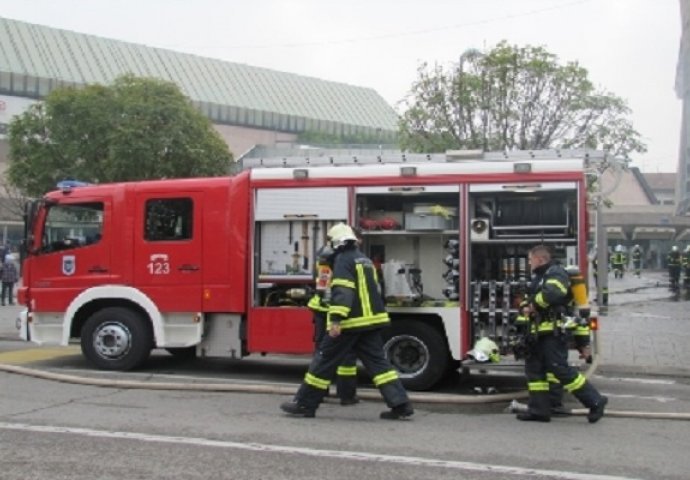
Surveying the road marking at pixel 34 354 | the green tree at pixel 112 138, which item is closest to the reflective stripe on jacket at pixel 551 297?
the road marking at pixel 34 354

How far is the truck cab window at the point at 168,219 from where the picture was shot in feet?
30.7

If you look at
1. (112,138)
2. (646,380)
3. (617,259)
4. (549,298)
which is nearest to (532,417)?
(549,298)

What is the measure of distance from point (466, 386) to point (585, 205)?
2408 millimetres

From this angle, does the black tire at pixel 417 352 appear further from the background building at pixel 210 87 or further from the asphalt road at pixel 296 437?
the background building at pixel 210 87

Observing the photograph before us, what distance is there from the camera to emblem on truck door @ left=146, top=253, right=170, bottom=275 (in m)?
9.37

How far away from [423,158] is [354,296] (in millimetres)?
2447

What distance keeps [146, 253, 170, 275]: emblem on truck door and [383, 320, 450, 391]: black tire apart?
2.64m

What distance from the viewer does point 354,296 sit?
277 inches

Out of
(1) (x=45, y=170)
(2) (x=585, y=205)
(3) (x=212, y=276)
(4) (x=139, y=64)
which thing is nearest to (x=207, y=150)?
(1) (x=45, y=170)

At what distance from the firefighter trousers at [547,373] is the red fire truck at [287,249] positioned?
1068 millimetres

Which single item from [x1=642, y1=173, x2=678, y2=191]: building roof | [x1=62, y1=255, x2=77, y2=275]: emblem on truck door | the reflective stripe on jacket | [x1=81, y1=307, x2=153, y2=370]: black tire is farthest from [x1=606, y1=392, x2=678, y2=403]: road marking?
[x1=642, y1=173, x2=678, y2=191]: building roof

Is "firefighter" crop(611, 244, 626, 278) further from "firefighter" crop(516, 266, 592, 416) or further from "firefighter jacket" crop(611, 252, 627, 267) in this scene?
"firefighter" crop(516, 266, 592, 416)

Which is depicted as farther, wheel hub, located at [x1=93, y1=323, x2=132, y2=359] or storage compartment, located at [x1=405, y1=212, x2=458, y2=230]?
wheel hub, located at [x1=93, y1=323, x2=132, y2=359]

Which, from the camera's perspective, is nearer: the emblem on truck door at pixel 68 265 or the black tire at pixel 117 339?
the black tire at pixel 117 339
